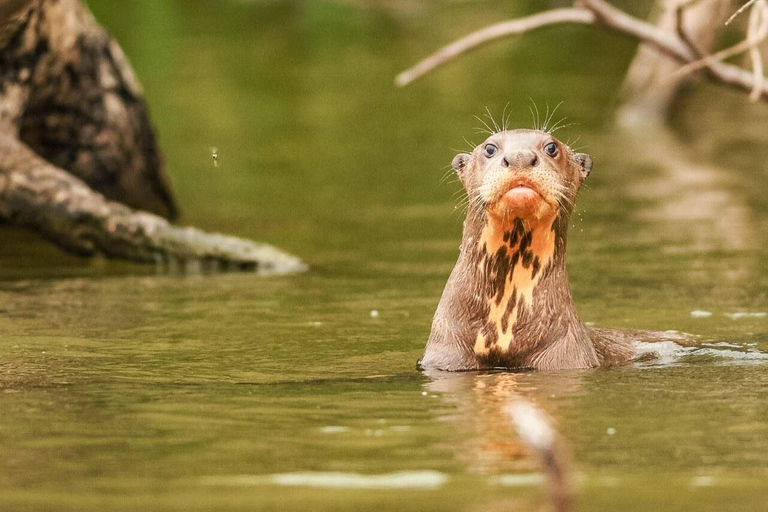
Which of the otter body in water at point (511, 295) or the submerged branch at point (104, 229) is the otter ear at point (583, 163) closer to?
the otter body in water at point (511, 295)

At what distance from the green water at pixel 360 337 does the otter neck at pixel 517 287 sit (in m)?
0.24

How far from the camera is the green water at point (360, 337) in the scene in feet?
13.1

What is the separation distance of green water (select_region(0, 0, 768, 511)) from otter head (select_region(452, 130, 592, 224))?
0.59 metres

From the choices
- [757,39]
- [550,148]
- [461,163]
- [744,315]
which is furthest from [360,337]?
[757,39]

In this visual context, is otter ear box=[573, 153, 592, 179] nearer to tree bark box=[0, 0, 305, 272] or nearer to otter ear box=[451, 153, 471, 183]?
otter ear box=[451, 153, 471, 183]

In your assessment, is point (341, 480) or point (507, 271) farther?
point (507, 271)

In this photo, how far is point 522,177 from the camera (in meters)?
5.57

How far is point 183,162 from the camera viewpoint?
14.1 metres

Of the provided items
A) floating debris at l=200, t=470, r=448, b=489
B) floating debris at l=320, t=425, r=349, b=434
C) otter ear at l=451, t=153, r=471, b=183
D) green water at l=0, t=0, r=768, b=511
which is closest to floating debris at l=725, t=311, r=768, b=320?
green water at l=0, t=0, r=768, b=511

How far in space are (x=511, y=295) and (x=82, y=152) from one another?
5411mm

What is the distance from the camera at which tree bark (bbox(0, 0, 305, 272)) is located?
30.4ft

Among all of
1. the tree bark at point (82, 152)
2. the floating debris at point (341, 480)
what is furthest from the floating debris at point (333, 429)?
the tree bark at point (82, 152)

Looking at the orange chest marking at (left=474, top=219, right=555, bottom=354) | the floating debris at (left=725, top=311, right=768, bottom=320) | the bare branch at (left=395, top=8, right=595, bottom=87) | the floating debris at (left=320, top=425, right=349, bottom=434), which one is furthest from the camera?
the bare branch at (left=395, top=8, right=595, bottom=87)

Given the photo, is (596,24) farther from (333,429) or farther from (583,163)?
(333,429)
